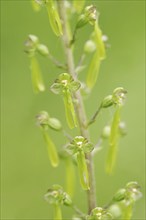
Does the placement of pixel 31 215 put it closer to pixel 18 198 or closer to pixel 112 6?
pixel 18 198

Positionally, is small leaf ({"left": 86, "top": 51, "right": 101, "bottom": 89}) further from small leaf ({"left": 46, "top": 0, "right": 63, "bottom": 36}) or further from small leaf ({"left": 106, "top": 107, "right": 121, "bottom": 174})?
small leaf ({"left": 46, "top": 0, "right": 63, "bottom": 36})

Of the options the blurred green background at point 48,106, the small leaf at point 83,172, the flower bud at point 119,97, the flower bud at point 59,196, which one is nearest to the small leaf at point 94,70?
the flower bud at point 119,97

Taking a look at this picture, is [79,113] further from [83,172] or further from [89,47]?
[89,47]

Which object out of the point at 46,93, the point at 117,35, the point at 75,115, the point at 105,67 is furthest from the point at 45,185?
the point at 75,115

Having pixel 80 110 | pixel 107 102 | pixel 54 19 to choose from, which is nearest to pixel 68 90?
pixel 80 110

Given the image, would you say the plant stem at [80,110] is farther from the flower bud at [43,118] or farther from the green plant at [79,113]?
the flower bud at [43,118]

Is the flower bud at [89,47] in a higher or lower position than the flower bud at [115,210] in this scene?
higher
